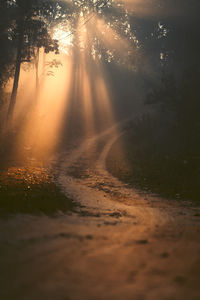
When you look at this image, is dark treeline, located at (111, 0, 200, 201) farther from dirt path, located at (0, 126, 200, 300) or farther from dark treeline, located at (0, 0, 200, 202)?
dirt path, located at (0, 126, 200, 300)

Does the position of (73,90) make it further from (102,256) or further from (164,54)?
(102,256)

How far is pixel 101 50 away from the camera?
168 ft

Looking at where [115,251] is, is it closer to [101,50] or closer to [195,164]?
[195,164]

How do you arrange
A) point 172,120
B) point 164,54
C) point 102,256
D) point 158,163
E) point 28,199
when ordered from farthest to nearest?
1. point 164,54
2. point 172,120
3. point 158,163
4. point 28,199
5. point 102,256

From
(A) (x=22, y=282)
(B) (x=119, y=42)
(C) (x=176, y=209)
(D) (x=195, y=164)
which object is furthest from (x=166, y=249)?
(B) (x=119, y=42)

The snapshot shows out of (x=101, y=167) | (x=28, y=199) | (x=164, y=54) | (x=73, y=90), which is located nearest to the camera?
(x=28, y=199)

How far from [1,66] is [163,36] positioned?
17.1m

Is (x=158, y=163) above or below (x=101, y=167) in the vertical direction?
above

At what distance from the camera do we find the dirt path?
9.47ft

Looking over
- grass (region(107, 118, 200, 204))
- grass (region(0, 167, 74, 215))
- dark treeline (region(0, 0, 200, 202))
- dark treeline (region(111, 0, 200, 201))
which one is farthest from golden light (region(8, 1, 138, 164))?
grass (region(0, 167, 74, 215))

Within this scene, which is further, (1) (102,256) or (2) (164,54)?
(2) (164,54)

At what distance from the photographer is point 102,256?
3.78 m

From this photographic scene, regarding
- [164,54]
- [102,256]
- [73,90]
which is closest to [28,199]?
[102,256]

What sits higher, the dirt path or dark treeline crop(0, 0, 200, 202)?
dark treeline crop(0, 0, 200, 202)
